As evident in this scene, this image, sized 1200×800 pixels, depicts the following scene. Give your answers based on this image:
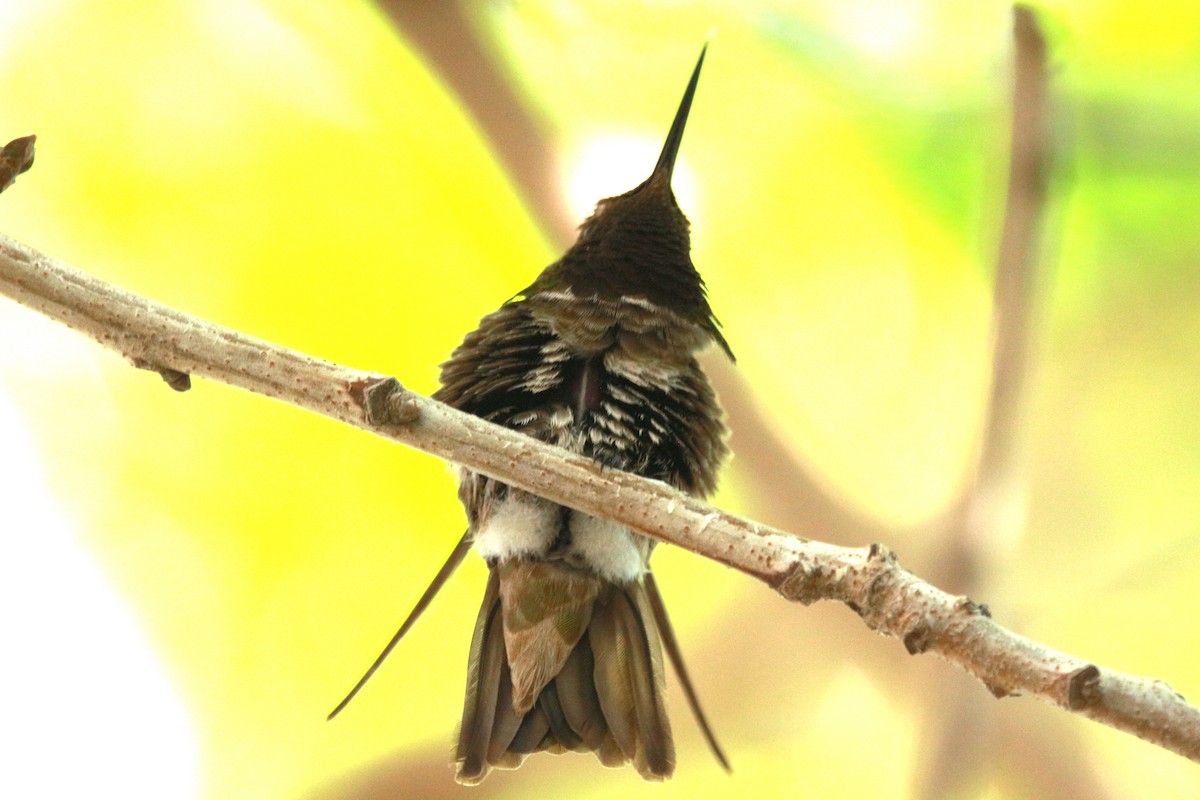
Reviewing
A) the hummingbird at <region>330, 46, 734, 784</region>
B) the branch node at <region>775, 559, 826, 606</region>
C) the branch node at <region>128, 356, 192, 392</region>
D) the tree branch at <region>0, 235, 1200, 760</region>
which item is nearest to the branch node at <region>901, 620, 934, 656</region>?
the tree branch at <region>0, 235, 1200, 760</region>

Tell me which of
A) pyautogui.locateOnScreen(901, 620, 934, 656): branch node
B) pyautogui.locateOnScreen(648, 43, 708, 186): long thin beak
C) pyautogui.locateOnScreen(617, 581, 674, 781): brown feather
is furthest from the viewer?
pyautogui.locateOnScreen(648, 43, 708, 186): long thin beak

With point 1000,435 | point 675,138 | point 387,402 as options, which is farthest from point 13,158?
point 1000,435

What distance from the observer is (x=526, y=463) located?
212 cm

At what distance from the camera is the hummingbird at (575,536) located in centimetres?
261

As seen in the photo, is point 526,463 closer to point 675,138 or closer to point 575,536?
point 575,536

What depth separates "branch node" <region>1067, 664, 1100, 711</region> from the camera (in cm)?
165

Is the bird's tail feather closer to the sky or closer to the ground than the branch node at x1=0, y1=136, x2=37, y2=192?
closer to the ground

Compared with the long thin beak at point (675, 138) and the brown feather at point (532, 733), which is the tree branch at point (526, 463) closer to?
the brown feather at point (532, 733)

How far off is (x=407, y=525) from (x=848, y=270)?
1958 mm

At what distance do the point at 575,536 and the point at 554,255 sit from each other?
5.74 feet

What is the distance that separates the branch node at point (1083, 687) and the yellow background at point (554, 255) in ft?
7.55

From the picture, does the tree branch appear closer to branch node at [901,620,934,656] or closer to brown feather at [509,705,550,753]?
branch node at [901,620,934,656]

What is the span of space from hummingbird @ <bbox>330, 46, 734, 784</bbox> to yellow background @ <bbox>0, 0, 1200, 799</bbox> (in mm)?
1187

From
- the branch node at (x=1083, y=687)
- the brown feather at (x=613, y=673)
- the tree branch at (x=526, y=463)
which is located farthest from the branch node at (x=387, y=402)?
the branch node at (x=1083, y=687)
